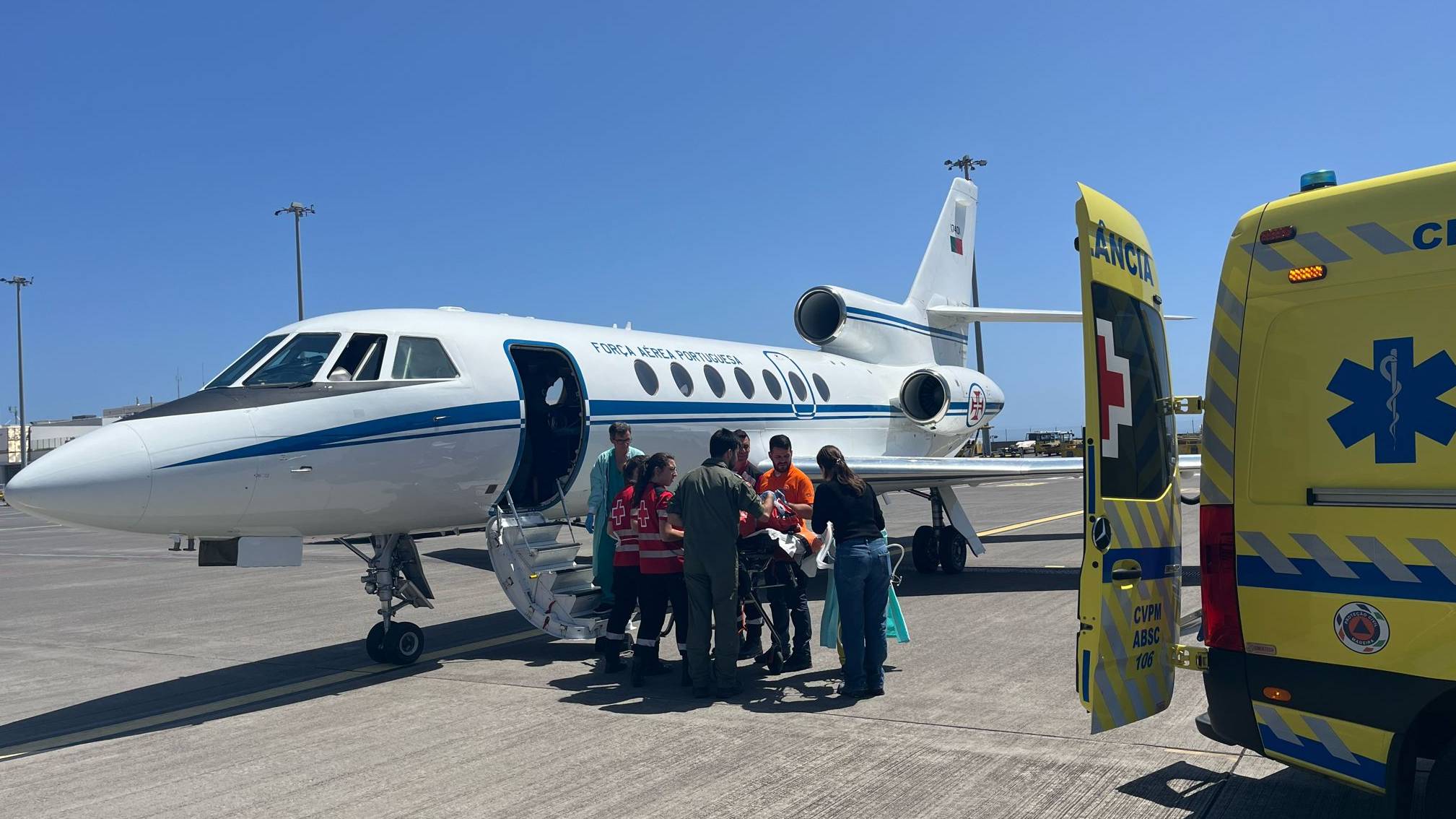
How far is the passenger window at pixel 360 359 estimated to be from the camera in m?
8.75

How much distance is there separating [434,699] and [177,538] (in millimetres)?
2269

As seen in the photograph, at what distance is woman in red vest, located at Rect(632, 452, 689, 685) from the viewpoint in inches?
318

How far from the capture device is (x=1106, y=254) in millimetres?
4719

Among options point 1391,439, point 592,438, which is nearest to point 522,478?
point 592,438

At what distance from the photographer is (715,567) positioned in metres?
7.59

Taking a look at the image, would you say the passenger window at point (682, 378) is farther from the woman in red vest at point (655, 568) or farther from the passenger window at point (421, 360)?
the woman in red vest at point (655, 568)

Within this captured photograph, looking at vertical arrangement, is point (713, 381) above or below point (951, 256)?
below

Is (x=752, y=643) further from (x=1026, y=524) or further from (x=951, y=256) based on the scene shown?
(x=1026, y=524)

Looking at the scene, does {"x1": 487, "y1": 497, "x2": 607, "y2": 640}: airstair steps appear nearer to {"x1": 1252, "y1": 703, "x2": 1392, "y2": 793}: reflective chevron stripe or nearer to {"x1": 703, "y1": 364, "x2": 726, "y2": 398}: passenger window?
{"x1": 703, "y1": 364, "x2": 726, "y2": 398}: passenger window

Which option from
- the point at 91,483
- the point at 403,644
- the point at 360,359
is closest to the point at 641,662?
the point at 403,644

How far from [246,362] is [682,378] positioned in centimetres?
497

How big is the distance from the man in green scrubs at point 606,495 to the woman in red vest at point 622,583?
97 centimetres

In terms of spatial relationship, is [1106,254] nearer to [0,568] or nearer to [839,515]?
[839,515]

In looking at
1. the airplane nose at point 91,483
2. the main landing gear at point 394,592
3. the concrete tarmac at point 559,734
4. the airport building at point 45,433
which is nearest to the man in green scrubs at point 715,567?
the concrete tarmac at point 559,734
